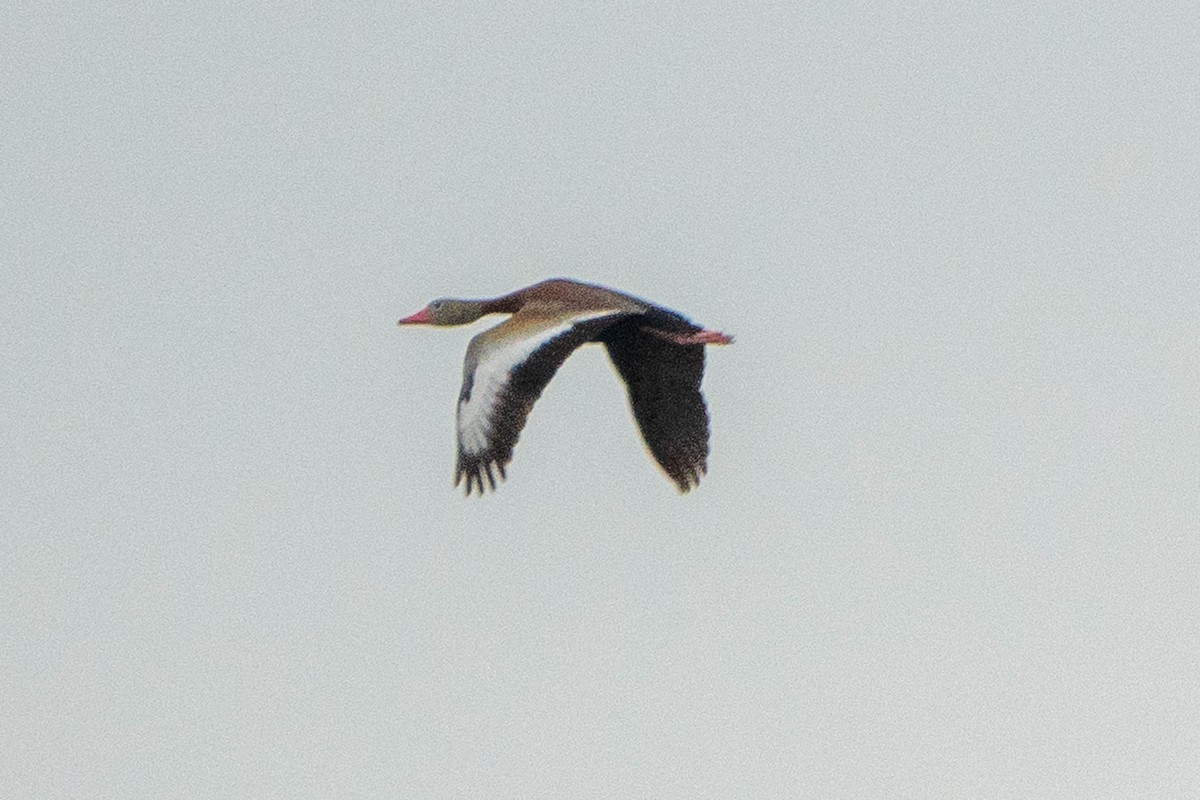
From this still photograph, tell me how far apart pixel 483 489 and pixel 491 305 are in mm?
4001

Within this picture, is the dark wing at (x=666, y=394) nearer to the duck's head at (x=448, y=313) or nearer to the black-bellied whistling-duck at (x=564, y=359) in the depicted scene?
the black-bellied whistling-duck at (x=564, y=359)

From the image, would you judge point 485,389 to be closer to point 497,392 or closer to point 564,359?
point 497,392

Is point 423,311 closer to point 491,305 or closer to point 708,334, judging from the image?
point 491,305

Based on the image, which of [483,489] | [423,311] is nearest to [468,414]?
[483,489]

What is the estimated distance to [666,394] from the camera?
2805cm

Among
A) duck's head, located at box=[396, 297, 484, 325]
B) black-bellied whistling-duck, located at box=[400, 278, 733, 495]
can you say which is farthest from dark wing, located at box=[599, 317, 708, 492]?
duck's head, located at box=[396, 297, 484, 325]

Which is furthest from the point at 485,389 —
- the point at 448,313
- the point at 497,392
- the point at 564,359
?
the point at 448,313

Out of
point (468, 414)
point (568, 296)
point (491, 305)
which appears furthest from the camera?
point (491, 305)

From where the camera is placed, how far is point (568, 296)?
87.5 ft

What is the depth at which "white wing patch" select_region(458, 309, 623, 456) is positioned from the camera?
81.0ft

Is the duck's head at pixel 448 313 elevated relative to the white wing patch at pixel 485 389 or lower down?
elevated

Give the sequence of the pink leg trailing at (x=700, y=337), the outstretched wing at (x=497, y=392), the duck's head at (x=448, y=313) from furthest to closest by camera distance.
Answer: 1. the duck's head at (x=448, y=313)
2. the pink leg trailing at (x=700, y=337)
3. the outstretched wing at (x=497, y=392)

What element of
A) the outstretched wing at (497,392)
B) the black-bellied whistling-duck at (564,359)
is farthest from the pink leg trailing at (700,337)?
the outstretched wing at (497,392)

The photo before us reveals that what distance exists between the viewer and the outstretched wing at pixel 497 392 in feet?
80.8
